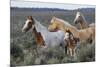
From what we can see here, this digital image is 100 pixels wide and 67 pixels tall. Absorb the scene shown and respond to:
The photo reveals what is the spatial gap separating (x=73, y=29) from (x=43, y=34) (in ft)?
1.19

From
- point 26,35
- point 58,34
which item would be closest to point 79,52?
point 58,34

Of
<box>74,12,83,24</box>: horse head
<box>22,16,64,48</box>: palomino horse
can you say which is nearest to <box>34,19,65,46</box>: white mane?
<box>22,16,64,48</box>: palomino horse

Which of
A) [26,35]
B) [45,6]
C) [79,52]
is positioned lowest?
[79,52]

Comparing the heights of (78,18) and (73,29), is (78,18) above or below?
Result: above

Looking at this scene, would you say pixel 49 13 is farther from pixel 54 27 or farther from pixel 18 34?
pixel 18 34

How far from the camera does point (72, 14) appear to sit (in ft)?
7.81

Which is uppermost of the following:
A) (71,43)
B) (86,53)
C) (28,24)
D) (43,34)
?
(28,24)

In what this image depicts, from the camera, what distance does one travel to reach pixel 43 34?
7.41 ft

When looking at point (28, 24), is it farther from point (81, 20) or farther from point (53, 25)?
point (81, 20)

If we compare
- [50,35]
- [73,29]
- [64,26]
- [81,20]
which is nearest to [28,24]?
[50,35]

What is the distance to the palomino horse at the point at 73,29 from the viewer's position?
2.31 metres

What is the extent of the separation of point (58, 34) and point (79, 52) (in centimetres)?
33

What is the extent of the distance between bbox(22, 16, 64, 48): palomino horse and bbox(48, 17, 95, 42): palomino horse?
0.06m

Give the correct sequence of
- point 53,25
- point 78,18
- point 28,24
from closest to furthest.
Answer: point 28,24 < point 53,25 < point 78,18
